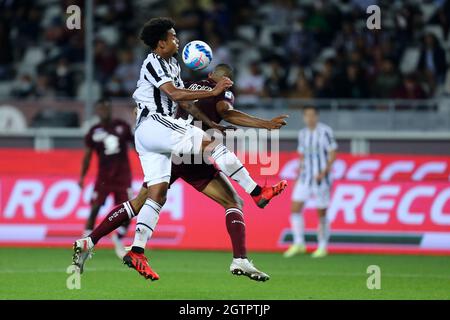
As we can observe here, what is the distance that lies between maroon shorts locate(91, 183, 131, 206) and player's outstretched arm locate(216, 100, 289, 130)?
4.35 meters

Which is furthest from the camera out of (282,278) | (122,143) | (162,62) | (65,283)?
(122,143)

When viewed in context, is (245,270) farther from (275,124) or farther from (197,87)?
(197,87)

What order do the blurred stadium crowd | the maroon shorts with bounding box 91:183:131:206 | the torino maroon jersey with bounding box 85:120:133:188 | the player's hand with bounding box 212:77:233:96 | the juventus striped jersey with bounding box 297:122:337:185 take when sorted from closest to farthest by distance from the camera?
the player's hand with bounding box 212:77:233:96, the maroon shorts with bounding box 91:183:131:206, the torino maroon jersey with bounding box 85:120:133:188, the juventus striped jersey with bounding box 297:122:337:185, the blurred stadium crowd

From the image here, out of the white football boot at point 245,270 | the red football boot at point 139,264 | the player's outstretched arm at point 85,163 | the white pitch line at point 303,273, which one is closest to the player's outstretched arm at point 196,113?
Answer: the white football boot at point 245,270

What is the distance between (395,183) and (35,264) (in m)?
5.41

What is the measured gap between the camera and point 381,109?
1883 centimetres

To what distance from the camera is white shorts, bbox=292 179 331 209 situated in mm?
15570

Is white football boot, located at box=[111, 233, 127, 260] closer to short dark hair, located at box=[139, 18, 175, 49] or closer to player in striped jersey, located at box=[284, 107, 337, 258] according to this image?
player in striped jersey, located at box=[284, 107, 337, 258]

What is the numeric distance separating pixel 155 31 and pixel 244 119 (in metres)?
1.21

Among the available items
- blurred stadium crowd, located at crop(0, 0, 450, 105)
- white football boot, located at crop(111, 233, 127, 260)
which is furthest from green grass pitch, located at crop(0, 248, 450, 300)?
blurred stadium crowd, located at crop(0, 0, 450, 105)

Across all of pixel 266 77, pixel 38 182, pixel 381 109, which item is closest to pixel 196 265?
pixel 38 182

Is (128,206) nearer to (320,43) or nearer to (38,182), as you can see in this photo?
(38,182)

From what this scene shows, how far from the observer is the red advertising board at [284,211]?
15609 mm

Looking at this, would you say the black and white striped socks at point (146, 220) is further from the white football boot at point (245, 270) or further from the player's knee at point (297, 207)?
the player's knee at point (297, 207)
